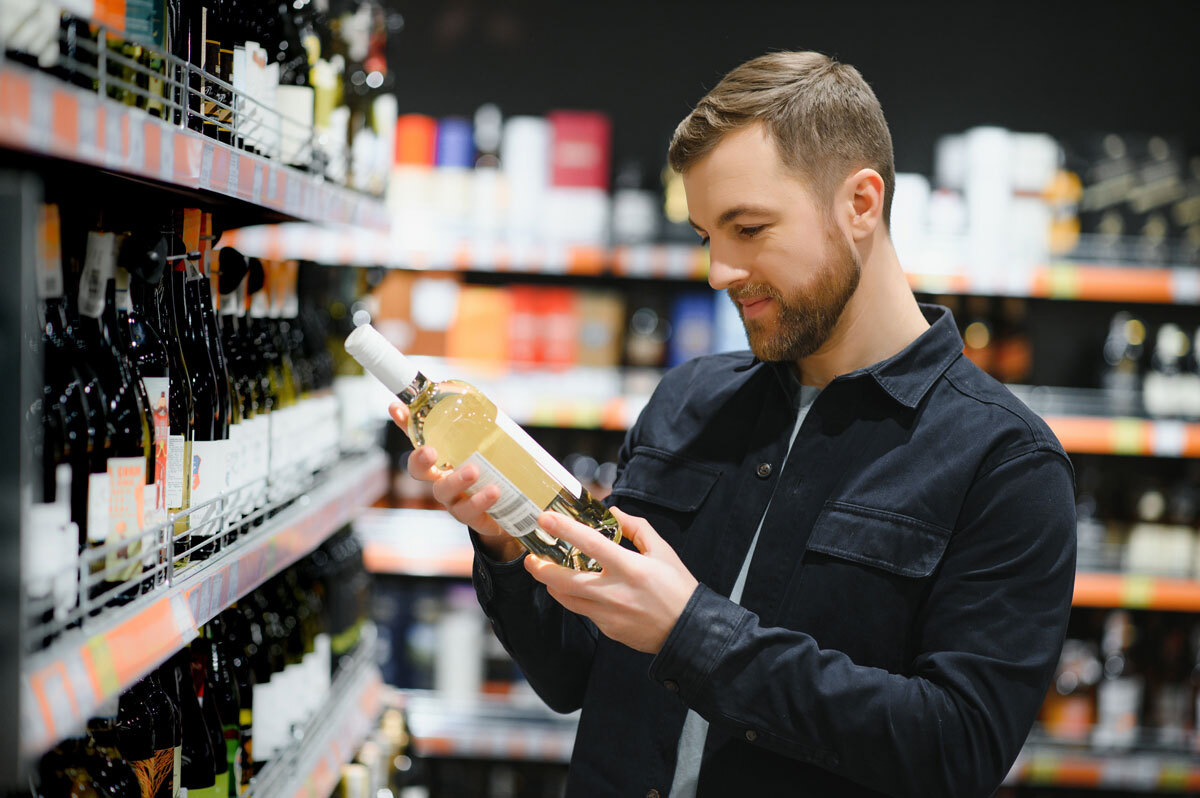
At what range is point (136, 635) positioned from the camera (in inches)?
38.4

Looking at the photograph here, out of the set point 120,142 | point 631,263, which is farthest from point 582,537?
point 631,263

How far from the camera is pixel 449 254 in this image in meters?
3.08

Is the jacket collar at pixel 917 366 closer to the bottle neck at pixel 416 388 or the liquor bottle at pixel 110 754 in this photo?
the bottle neck at pixel 416 388

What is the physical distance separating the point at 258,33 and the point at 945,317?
4.17 feet

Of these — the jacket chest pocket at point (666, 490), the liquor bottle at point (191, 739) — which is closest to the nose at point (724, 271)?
the jacket chest pocket at point (666, 490)

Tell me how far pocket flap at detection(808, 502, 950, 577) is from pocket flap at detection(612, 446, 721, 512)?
0.70ft

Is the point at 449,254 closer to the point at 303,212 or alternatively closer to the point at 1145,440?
the point at 303,212

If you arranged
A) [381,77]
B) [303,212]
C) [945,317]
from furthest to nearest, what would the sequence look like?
1. [381,77]
2. [303,212]
3. [945,317]

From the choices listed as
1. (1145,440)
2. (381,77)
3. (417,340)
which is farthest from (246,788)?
(1145,440)

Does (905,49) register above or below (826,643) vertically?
above

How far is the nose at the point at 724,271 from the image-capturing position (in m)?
1.33

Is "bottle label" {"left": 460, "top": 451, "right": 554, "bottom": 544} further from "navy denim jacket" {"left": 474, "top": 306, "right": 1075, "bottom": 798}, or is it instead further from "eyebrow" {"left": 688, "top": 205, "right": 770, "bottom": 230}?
"eyebrow" {"left": 688, "top": 205, "right": 770, "bottom": 230}

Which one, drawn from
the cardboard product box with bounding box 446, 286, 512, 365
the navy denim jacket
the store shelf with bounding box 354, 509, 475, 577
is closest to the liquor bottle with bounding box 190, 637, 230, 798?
the navy denim jacket

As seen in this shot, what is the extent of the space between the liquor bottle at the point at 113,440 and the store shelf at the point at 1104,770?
280 cm
